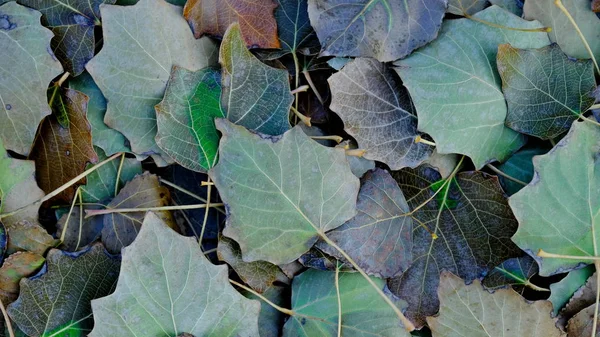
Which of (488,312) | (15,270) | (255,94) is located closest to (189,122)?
(255,94)

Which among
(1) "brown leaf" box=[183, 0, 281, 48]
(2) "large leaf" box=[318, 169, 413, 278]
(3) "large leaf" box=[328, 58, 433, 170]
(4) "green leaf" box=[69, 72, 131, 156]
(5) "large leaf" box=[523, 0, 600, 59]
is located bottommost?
(2) "large leaf" box=[318, 169, 413, 278]

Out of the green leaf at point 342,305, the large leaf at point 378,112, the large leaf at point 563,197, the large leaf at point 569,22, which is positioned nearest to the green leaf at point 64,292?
the green leaf at point 342,305

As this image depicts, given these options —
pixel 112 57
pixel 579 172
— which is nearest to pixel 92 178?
pixel 112 57

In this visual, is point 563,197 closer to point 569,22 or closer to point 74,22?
point 569,22

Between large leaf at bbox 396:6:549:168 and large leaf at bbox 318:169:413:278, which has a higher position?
large leaf at bbox 396:6:549:168

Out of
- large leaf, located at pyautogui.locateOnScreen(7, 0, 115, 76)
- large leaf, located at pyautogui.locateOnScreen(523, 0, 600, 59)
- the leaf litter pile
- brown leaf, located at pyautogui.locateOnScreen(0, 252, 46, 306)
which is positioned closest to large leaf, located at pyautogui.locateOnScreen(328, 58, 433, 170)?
the leaf litter pile

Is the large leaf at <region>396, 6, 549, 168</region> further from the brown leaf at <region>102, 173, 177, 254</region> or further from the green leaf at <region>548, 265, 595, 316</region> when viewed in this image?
the brown leaf at <region>102, 173, 177, 254</region>

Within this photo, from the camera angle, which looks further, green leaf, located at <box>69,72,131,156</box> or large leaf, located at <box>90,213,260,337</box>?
green leaf, located at <box>69,72,131,156</box>
